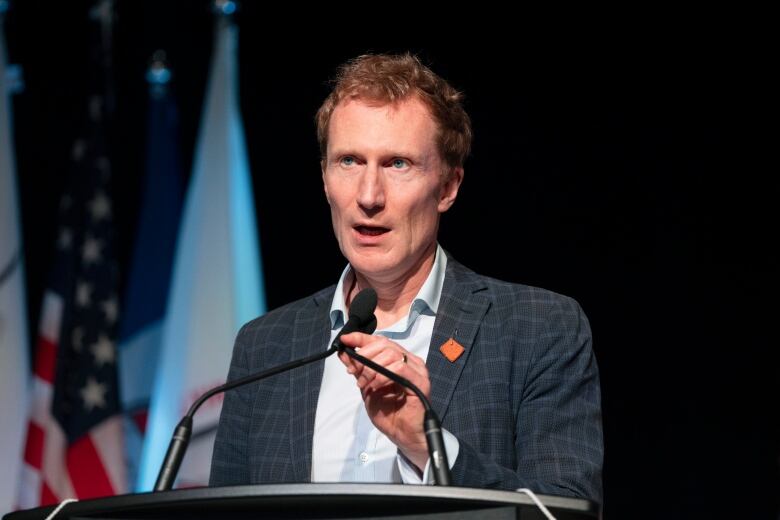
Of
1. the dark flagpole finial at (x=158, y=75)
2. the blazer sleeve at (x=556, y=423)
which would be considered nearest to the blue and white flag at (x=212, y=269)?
the dark flagpole finial at (x=158, y=75)

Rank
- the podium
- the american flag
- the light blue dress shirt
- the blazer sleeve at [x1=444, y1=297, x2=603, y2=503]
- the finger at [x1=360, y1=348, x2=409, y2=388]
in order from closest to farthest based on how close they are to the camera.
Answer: the podium → the finger at [x1=360, y1=348, x2=409, y2=388] → the blazer sleeve at [x1=444, y1=297, x2=603, y2=503] → the light blue dress shirt → the american flag

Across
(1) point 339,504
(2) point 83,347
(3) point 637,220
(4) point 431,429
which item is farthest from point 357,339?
(2) point 83,347

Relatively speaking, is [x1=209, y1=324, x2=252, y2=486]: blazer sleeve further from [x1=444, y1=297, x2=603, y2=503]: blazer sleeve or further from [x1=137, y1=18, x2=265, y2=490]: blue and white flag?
[x1=137, y1=18, x2=265, y2=490]: blue and white flag

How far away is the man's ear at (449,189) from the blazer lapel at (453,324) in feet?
0.42

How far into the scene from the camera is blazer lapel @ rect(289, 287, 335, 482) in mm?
1775

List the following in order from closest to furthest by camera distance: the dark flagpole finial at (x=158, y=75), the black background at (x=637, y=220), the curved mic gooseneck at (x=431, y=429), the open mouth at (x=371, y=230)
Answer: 1. the curved mic gooseneck at (x=431, y=429)
2. the open mouth at (x=371, y=230)
3. the black background at (x=637, y=220)
4. the dark flagpole finial at (x=158, y=75)

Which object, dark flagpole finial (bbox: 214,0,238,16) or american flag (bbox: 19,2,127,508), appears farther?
dark flagpole finial (bbox: 214,0,238,16)

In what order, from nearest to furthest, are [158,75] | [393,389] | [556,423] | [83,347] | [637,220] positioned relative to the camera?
[393,389] < [556,423] < [637,220] < [83,347] < [158,75]

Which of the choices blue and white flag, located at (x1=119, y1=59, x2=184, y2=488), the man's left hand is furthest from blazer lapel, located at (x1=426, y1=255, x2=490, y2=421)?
blue and white flag, located at (x1=119, y1=59, x2=184, y2=488)

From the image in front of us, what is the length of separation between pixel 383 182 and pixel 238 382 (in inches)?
23.7

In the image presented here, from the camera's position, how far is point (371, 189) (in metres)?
1.80

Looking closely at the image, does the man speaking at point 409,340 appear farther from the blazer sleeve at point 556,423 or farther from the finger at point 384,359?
the finger at point 384,359

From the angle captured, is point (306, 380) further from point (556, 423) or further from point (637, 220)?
point (637, 220)

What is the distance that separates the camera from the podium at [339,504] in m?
1.02
